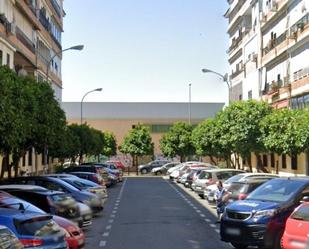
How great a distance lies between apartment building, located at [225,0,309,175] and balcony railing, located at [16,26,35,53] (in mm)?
18022

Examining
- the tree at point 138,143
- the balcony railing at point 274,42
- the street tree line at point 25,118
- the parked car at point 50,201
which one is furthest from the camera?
the tree at point 138,143

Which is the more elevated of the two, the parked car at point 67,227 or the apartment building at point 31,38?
the apartment building at point 31,38

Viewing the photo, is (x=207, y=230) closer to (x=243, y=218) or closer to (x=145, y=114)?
(x=243, y=218)

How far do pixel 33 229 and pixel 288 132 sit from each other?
21309 millimetres

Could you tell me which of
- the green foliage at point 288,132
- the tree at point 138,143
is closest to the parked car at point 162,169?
the tree at point 138,143

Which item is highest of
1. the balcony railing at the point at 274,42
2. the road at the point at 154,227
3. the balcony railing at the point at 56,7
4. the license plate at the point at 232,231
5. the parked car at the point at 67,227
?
the balcony railing at the point at 56,7

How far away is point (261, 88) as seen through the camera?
171ft

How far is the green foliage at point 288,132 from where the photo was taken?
2820 centimetres

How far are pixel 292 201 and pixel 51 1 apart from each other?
4697 cm

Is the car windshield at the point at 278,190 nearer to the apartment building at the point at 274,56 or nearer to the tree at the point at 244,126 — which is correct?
the tree at the point at 244,126

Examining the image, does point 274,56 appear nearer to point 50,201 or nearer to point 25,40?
point 25,40

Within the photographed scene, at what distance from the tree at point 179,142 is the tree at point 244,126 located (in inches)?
1358

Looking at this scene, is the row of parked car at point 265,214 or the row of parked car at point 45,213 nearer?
the row of parked car at point 45,213

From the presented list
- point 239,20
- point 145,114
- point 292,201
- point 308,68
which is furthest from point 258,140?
point 145,114
